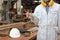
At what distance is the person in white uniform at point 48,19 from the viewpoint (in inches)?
81.8

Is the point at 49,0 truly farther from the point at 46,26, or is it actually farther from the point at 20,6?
the point at 20,6

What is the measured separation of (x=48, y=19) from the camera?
209cm

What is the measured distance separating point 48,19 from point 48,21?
0.03 m

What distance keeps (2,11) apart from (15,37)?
0.71 metres

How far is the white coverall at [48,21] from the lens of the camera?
2080 mm

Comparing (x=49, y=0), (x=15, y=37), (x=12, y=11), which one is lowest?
(x=15, y=37)

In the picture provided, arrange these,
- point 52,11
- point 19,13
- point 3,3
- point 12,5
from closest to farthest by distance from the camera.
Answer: point 52,11, point 3,3, point 12,5, point 19,13

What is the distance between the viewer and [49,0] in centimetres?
217

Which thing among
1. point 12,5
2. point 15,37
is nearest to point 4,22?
point 12,5

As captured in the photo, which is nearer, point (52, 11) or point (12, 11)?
point (52, 11)

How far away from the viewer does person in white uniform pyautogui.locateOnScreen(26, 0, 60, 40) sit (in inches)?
81.8

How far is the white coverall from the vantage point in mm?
2080

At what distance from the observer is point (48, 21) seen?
209cm

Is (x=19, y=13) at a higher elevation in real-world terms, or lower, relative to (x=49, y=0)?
lower
